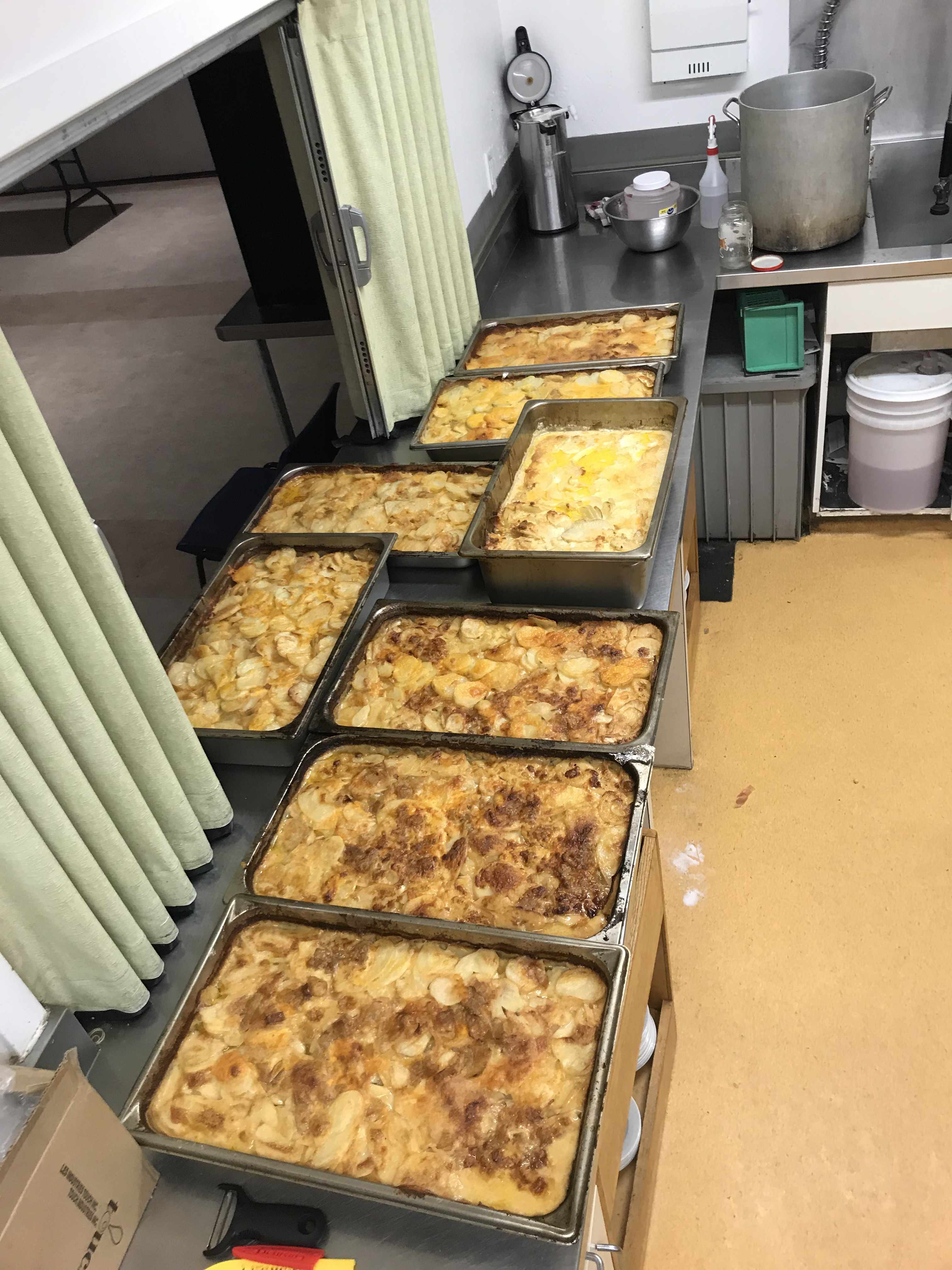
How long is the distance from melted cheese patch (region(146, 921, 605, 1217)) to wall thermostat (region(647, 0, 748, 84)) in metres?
2.70

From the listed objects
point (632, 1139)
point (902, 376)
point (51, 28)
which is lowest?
point (632, 1139)

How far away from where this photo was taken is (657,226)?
8.46ft

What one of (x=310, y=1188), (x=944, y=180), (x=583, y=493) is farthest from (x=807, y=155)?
(x=310, y=1188)

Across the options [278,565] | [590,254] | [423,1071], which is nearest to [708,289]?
[590,254]

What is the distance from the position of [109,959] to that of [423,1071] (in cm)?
37

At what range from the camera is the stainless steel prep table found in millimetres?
951

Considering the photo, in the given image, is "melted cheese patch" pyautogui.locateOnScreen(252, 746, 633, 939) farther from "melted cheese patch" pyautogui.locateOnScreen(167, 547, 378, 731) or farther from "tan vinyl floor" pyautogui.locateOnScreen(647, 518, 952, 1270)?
"tan vinyl floor" pyautogui.locateOnScreen(647, 518, 952, 1270)

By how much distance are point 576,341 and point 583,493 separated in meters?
0.61

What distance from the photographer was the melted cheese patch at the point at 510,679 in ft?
4.55

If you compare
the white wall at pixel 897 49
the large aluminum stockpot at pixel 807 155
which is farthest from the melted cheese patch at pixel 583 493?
the white wall at pixel 897 49

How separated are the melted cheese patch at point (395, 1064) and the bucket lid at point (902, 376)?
2026 mm

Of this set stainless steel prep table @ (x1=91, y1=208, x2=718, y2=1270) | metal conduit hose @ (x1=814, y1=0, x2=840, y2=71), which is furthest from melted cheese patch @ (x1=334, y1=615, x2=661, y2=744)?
metal conduit hose @ (x1=814, y1=0, x2=840, y2=71)

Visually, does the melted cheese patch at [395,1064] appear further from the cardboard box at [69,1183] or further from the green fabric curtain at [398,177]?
the green fabric curtain at [398,177]

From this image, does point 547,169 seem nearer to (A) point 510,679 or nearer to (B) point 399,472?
(B) point 399,472
